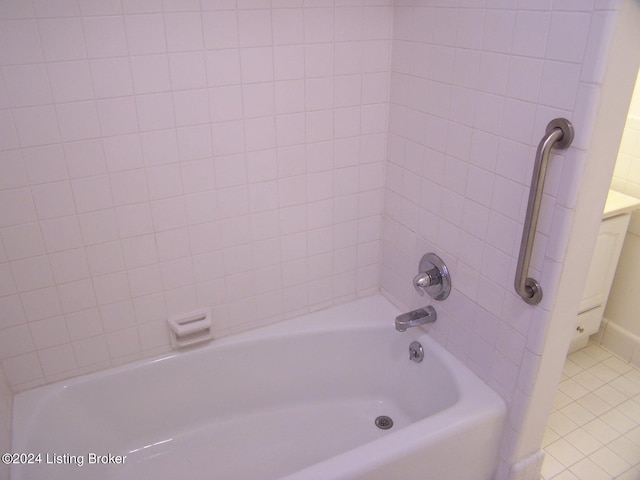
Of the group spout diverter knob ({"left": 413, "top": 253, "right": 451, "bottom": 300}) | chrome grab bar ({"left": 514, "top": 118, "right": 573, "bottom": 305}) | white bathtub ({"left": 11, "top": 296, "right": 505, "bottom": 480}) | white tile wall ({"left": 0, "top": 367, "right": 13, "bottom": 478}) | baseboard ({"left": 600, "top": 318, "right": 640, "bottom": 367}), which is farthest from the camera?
baseboard ({"left": 600, "top": 318, "right": 640, "bottom": 367})

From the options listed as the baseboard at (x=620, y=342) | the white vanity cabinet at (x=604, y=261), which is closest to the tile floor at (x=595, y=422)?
the baseboard at (x=620, y=342)

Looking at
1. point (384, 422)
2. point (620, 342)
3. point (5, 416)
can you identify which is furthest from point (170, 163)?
point (620, 342)

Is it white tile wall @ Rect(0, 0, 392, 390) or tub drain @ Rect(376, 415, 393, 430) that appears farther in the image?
tub drain @ Rect(376, 415, 393, 430)

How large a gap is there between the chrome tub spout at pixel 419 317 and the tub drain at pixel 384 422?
17.5 inches

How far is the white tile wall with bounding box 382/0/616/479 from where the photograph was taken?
4.25 feet

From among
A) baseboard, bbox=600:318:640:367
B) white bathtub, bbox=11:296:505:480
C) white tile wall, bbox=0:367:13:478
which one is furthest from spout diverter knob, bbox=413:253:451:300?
white tile wall, bbox=0:367:13:478

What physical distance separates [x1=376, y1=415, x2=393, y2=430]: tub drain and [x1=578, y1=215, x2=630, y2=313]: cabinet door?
924 mm

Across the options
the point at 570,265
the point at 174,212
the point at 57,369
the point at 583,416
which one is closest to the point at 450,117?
the point at 570,265

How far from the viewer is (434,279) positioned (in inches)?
72.7

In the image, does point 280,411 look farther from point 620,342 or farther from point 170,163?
point 620,342

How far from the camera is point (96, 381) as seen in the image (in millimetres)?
1816

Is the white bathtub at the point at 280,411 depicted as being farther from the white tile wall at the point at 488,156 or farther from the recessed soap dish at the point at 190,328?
the white tile wall at the point at 488,156

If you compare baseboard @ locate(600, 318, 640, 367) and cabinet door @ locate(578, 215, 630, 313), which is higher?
cabinet door @ locate(578, 215, 630, 313)

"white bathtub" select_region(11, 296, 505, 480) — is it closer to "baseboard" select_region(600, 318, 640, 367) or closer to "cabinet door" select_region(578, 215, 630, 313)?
"cabinet door" select_region(578, 215, 630, 313)
